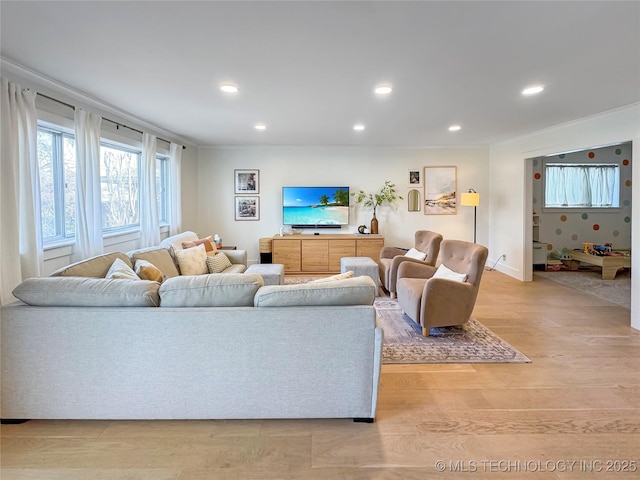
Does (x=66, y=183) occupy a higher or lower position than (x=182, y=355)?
higher

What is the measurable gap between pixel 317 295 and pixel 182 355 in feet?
2.77

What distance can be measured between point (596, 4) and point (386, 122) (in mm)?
2895

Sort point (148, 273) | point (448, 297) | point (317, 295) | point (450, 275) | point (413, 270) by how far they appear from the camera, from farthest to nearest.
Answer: point (413, 270) < point (450, 275) < point (448, 297) < point (148, 273) < point (317, 295)

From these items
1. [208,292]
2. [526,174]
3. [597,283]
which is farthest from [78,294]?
[597,283]

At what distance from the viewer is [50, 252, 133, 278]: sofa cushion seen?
2445 millimetres

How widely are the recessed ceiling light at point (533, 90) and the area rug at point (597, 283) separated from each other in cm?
301

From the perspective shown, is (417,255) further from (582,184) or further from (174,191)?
(582,184)

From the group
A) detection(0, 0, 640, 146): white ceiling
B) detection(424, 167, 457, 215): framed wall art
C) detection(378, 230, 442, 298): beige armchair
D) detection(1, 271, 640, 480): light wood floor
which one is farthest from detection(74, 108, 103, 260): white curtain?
detection(424, 167, 457, 215): framed wall art

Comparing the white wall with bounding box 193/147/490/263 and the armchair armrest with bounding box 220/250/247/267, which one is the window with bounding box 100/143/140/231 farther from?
the white wall with bounding box 193/147/490/263

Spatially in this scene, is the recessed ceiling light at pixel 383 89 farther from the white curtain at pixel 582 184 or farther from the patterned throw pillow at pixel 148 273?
the white curtain at pixel 582 184

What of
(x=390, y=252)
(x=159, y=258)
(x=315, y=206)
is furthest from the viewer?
(x=315, y=206)

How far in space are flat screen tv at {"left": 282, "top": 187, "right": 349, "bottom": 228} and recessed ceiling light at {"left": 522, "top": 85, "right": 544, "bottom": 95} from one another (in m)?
3.74

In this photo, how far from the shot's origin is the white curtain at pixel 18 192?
260 cm

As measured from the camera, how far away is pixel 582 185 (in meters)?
7.13
